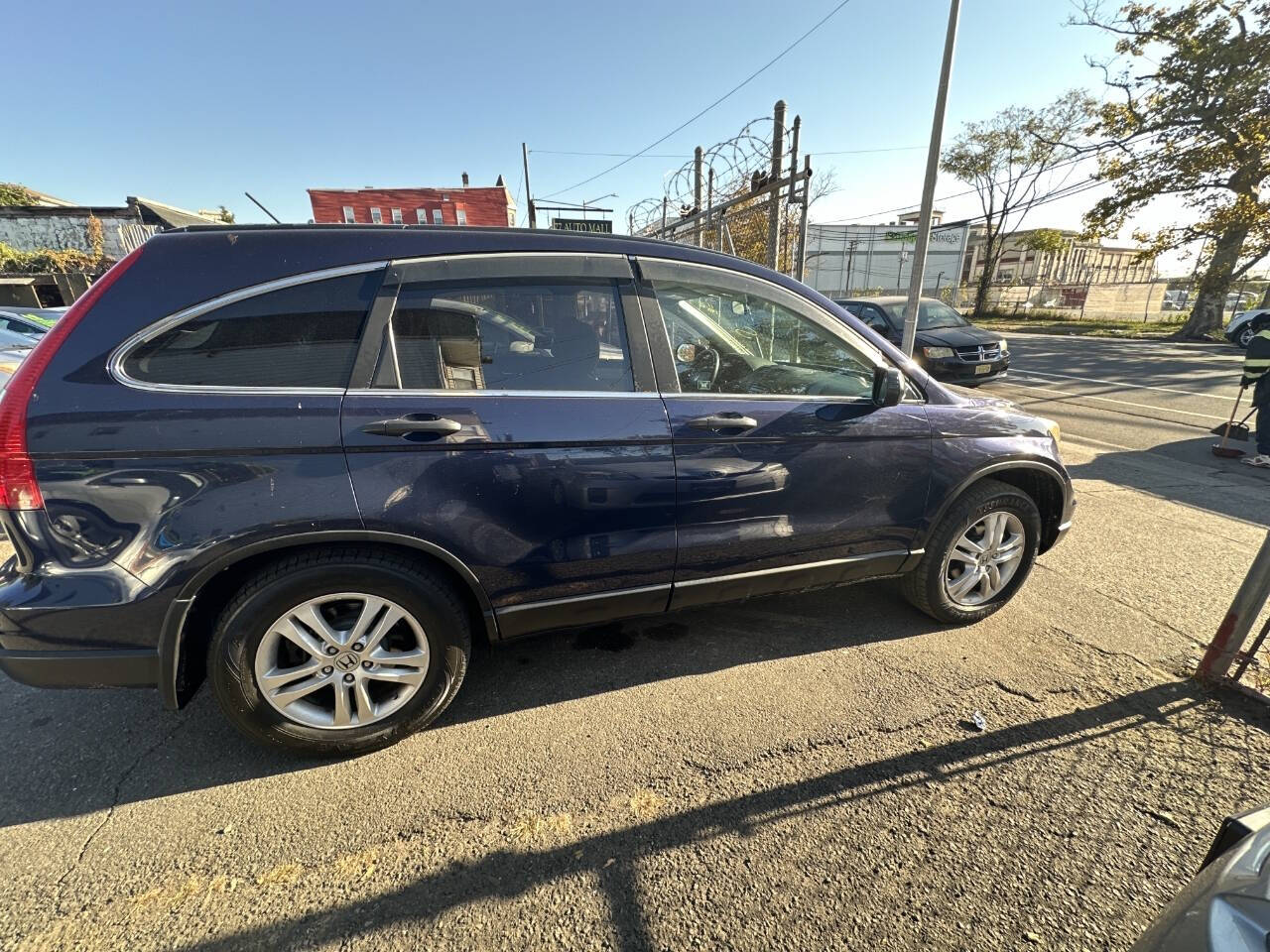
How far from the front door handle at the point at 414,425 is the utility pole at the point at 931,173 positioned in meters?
7.96

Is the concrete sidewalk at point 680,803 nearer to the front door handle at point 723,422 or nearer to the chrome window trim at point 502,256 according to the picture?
the front door handle at point 723,422

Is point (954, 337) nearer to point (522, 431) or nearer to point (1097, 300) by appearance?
point (522, 431)

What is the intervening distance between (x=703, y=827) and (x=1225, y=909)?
1255 mm

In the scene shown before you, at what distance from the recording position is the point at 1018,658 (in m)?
2.69

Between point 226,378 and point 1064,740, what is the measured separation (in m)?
3.33

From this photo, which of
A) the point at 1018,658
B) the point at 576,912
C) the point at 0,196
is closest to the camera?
the point at 576,912

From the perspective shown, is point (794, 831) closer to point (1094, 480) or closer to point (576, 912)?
point (576, 912)

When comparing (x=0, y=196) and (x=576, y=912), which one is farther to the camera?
(x=0, y=196)

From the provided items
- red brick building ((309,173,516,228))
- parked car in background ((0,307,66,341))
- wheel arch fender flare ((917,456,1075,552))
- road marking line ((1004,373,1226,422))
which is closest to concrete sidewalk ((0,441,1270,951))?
wheel arch fender flare ((917,456,1075,552))

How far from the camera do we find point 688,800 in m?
1.94

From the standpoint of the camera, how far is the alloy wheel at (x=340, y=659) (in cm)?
197

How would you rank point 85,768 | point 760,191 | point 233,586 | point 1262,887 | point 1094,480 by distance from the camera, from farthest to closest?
point 760,191 < point 1094,480 < point 85,768 < point 233,586 < point 1262,887

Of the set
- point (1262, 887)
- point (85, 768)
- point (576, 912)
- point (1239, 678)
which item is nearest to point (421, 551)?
point (576, 912)

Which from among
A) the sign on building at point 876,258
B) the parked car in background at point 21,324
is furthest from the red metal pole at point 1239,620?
the sign on building at point 876,258
